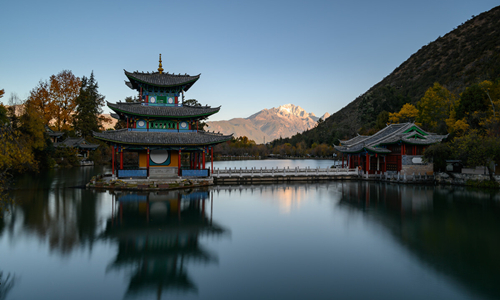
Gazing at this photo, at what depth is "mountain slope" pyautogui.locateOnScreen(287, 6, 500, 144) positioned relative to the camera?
2416 inches

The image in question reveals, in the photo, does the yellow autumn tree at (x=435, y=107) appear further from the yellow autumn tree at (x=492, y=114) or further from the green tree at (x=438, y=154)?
the green tree at (x=438, y=154)

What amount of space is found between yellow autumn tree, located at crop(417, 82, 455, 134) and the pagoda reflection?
113 feet

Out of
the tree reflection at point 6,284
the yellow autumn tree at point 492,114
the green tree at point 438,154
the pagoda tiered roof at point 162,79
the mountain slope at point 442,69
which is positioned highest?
the mountain slope at point 442,69

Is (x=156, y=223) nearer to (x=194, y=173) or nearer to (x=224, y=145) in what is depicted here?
(x=194, y=173)

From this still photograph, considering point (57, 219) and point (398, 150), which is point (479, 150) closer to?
point (398, 150)

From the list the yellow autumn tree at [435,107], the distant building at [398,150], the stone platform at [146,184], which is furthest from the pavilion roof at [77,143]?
the yellow autumn tree at [435,107]

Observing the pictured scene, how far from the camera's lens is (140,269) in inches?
352

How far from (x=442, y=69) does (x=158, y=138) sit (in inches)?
3334

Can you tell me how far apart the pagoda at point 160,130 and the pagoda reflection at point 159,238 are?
6707 millimetres

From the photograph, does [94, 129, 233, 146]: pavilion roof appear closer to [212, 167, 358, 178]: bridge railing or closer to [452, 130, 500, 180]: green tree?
[212, 167, 358, 178]: bridge railing

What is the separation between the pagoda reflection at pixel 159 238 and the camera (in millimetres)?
8312

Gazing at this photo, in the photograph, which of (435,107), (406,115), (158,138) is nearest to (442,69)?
(406,115)

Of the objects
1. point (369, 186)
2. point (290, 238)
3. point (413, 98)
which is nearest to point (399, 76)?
point (413, 98)

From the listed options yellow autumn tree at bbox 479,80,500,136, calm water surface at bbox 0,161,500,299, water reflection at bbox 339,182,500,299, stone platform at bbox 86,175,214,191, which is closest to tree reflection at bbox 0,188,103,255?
calm water surface at bbox 0,161,500,299
